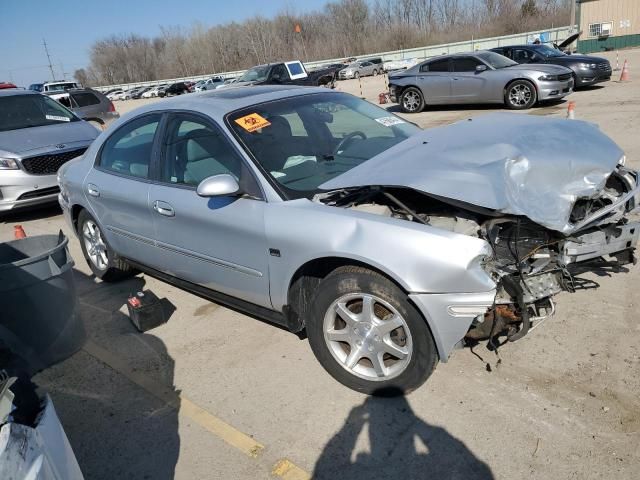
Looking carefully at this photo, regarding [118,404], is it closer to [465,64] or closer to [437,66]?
[465,64]

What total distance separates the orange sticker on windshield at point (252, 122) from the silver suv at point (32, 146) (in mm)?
5413

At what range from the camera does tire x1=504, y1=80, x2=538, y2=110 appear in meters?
12.5

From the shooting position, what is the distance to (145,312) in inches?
159

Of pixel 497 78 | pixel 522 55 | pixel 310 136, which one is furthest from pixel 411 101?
pixel 310 136

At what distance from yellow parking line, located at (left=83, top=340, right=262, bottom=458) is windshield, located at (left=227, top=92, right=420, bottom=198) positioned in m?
1.40

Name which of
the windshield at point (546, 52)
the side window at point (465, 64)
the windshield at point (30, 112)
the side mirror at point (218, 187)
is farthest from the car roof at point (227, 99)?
the windshield at point (546, 52)

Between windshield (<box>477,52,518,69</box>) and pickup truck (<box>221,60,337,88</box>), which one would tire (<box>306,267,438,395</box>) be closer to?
windshield (<box>477,52,518,69</box>)

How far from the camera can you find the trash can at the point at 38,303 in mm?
3152

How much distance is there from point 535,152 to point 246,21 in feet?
306

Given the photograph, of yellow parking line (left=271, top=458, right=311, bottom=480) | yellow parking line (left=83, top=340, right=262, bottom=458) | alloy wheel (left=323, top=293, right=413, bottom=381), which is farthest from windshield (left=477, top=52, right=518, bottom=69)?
yellow parking line (left=271, top=458, right=311, bottom=480)

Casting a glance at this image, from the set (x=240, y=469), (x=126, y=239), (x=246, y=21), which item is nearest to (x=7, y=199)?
(x=126, y=239)

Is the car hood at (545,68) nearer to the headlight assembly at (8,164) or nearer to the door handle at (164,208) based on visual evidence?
the headlight assembly at (8,164)

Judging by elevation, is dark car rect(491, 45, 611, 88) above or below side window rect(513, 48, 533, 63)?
below

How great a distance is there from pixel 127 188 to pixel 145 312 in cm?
100
